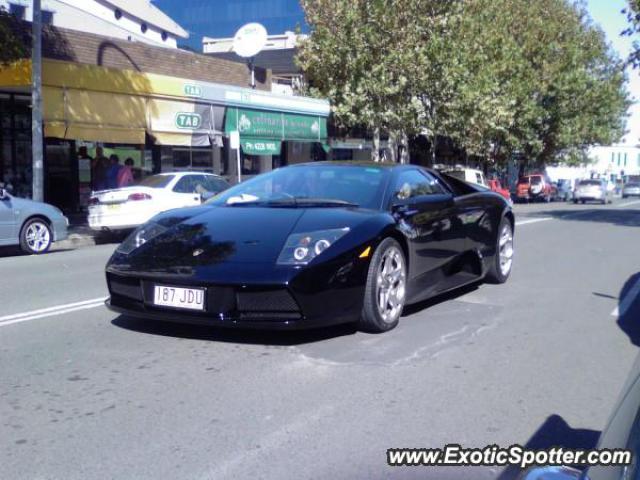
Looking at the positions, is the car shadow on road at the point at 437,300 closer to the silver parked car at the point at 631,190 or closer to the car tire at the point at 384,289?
the car tire at the point at 384,289

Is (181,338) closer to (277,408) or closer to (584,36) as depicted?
(277,408)

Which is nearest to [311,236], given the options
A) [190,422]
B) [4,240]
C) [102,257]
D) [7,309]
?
[190,422]

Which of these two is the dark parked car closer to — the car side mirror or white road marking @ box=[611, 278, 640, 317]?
the car side mirror

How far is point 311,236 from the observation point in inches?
201

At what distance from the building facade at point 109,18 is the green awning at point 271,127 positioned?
13.5 meters

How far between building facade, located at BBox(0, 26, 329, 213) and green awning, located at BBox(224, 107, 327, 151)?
0.11 ft

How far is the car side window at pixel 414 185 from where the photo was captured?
20.4 ft

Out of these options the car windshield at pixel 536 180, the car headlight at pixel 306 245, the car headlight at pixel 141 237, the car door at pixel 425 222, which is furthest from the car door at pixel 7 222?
the car windshield at pixel 536 180

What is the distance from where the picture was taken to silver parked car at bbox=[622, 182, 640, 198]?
5619cm

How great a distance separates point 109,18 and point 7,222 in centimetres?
3039

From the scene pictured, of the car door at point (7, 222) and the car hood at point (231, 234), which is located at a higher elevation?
the car hood at point (231, 234)

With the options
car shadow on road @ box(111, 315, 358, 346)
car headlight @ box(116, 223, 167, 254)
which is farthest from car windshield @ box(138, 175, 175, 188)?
car headlight @ box(116, 223, 167, 254)

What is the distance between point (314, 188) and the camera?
245 inches

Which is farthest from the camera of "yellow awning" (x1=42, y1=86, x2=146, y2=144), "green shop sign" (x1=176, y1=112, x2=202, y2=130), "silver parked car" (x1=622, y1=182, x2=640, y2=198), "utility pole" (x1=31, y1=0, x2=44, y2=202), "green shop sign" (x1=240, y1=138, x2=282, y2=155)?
"silver parked car" (x1=622, y1=182, x2=640, y2=198)
